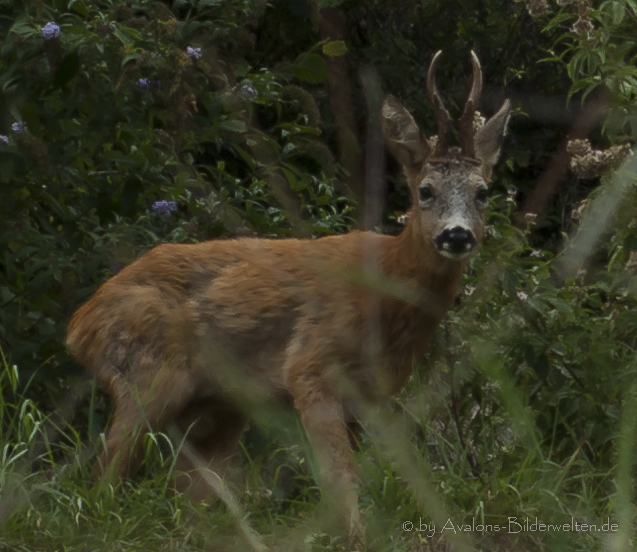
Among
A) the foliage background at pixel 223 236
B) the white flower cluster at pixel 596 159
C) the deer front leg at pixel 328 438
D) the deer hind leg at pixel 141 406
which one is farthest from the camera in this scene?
the deer hind leg at pixel 141 406

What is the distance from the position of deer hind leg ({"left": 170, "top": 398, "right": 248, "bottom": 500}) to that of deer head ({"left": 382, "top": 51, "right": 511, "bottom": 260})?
1.19m

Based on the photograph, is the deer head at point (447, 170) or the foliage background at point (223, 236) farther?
the deer head at point (447, 170)

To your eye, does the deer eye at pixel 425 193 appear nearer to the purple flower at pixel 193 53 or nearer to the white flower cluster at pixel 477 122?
the white flower cluster at pixel 477 122

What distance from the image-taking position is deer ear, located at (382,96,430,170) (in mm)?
5656

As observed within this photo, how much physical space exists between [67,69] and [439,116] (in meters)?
1.53

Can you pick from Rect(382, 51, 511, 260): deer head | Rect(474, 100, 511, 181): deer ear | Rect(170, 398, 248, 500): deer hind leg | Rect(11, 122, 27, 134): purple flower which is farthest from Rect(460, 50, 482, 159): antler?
Rect(11, 122, 27, 134): purple flower

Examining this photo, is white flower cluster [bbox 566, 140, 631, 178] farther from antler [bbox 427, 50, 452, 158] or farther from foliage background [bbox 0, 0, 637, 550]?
antler [bbox 427, 50, 452, 158]

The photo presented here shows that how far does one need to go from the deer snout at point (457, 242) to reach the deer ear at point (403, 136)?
623mm

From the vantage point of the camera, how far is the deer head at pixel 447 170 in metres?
5.28

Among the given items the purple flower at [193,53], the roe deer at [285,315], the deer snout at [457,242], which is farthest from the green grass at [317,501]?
the purple flower at [193,53]

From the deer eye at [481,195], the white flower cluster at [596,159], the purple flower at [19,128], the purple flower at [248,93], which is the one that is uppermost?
the white flower cluster at [596,159]

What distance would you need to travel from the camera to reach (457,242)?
5242mm

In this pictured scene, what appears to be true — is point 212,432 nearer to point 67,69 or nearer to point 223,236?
point 223,236

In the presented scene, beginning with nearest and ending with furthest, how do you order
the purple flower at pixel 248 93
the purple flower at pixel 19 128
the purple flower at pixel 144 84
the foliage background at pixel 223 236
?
the foliage background at pixel 223 236 → the purple flower at pixel 19 128 → the purple flower at pixel 144 84 → the purple flower at pixel 248 93
